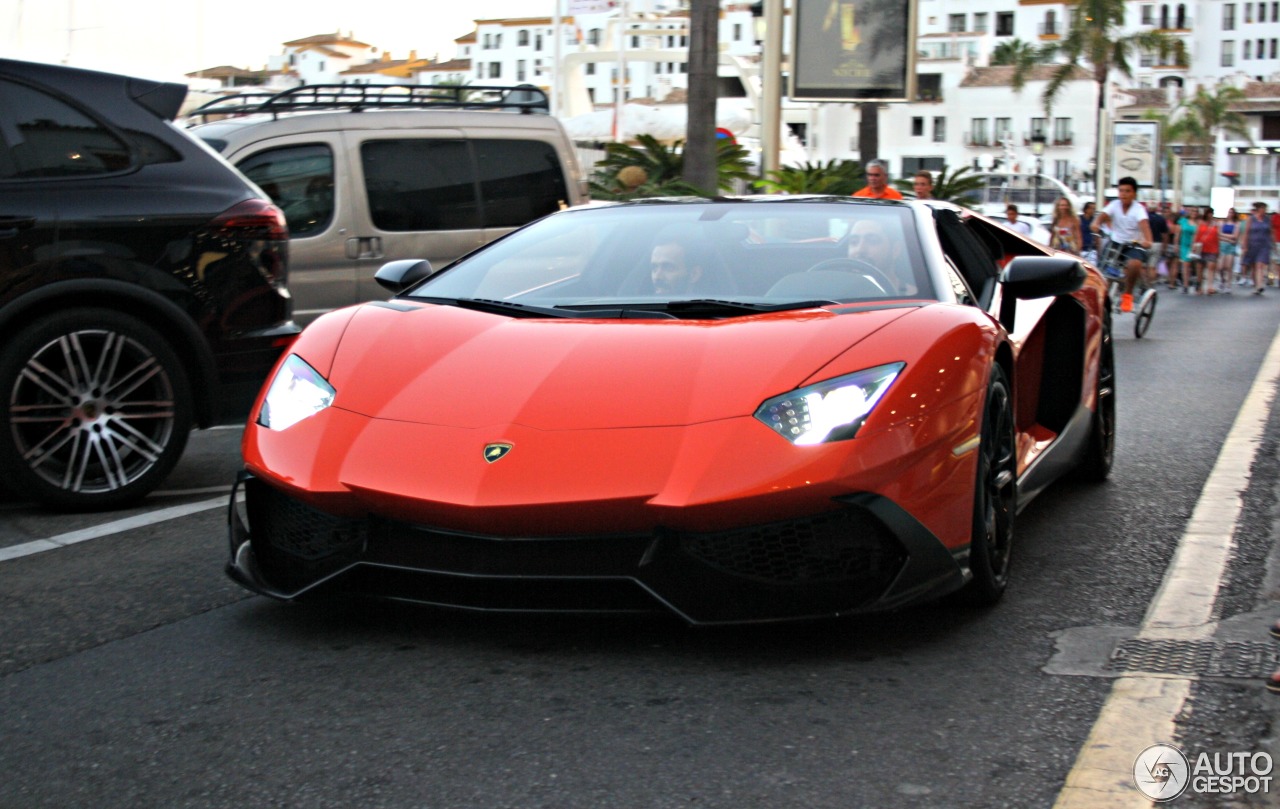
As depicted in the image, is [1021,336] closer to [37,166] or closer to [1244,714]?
[1244,714]

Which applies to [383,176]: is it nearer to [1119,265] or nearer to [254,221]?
[254,221]

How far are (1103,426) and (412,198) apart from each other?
16.7 ft

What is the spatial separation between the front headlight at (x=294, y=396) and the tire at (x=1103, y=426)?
3.20 meters

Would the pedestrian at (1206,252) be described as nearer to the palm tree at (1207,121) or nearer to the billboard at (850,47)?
the billboard at (850,47)

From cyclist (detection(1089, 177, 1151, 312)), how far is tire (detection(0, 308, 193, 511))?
14321mm

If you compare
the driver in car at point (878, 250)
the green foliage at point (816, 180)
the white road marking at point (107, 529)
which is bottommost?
the white road marking at point (107, 529)

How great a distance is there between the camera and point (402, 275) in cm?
518

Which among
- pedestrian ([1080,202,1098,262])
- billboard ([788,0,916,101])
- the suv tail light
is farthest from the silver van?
pedestrian ([1080,202,1098,262])

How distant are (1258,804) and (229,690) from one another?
2127 millimetres

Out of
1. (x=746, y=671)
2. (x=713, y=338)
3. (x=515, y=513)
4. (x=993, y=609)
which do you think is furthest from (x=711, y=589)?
(x=993, y=609)

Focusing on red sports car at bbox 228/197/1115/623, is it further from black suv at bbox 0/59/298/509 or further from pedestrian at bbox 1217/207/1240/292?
pedestrian at bbox 1217/207/1240/292

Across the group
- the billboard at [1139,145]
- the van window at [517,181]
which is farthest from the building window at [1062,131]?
the van window at [517,181]

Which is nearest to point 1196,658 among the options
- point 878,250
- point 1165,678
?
point 1165,678

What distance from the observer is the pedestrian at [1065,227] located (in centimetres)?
1941
